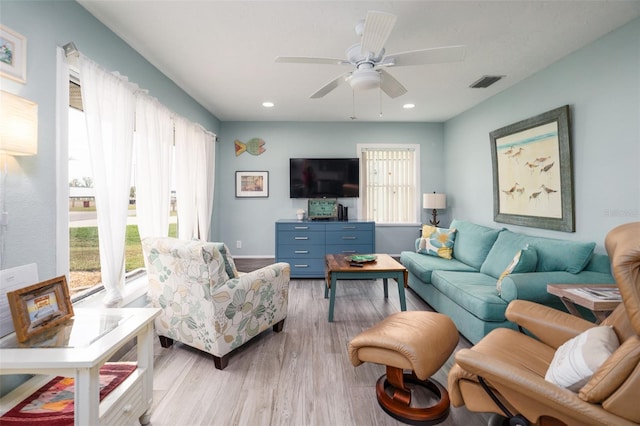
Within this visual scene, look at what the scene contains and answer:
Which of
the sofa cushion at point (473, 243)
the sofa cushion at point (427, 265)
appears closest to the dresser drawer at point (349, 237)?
the sofa cushion at point (427, 265)

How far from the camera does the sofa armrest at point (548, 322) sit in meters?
1.66

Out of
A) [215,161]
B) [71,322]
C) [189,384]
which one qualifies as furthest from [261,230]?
[71,322]

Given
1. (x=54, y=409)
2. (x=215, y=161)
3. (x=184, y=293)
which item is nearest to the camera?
(x=54, y=409)

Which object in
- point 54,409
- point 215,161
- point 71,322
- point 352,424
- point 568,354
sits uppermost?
point 215,161

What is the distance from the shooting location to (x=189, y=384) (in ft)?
6.62

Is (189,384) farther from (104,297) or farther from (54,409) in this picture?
(104,297)

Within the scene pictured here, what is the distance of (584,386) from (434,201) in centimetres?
404

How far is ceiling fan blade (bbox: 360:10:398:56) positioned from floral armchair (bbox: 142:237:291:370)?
1707 mm

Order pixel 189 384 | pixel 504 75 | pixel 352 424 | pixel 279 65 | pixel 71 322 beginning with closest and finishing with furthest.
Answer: pixel 71 322 < pixel 352 424 < pixel 189 384 < pixel 279 65 < pixel 504 75

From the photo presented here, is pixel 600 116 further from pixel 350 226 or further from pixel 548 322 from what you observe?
pixel 350 226

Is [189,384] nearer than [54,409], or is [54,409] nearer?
[54,409]

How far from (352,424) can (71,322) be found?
160 centimetres

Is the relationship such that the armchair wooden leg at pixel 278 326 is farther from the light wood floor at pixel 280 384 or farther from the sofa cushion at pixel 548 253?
the sofa cushion at pixel 548 253

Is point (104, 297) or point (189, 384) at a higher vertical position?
point (104, 297)
